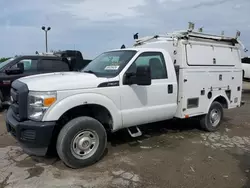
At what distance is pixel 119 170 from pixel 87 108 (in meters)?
1.17

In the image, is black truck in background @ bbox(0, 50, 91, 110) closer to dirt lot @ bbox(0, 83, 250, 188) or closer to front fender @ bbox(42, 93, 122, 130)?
dirt lot @ bbox(0, 83, 250, 188)

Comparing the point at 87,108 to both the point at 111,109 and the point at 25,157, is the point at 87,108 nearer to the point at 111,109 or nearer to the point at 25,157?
the point at 111,109

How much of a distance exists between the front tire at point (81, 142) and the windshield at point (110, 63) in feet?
3.32

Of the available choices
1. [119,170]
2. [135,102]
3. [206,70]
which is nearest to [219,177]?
[119,170]

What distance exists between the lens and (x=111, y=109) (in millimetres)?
4484

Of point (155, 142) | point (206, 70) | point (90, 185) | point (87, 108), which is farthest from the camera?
point (206, 70)

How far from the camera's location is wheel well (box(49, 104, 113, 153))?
4.35 m

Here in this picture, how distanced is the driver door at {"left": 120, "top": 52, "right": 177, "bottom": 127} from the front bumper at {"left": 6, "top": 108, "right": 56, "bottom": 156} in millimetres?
1371

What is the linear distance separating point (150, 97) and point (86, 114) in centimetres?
126

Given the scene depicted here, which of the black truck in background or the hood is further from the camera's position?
the black truck in background

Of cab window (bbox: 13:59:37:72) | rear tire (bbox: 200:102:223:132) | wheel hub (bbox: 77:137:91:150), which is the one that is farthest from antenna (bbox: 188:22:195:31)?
cab window (bbox: 13:59:37:72)

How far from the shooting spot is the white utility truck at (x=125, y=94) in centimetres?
395

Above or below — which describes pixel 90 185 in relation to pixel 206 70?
below

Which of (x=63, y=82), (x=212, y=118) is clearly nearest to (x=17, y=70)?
(x=63, y=82)
